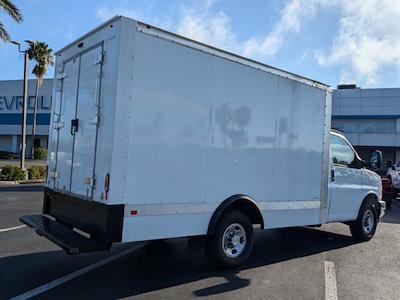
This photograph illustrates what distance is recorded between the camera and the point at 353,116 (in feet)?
187

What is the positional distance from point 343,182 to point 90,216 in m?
5.16

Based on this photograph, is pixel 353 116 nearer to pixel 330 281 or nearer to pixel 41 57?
pixel 41 57

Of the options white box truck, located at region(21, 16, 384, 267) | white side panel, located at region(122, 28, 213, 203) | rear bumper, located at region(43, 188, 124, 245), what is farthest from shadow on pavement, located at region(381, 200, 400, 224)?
rear bumper, located at region(43, 188, 124, 245)

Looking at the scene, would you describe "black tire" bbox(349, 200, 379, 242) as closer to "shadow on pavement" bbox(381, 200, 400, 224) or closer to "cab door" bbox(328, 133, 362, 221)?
"cab door" bbox(328, 133, 362, 221)

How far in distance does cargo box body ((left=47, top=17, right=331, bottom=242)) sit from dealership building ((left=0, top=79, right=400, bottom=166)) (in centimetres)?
5129

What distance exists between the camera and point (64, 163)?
21.4ft

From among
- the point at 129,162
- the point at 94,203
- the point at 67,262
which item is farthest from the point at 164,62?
the point at 67,262

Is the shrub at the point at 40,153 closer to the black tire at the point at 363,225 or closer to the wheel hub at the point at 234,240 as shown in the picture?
the black tire at the point at 363,225

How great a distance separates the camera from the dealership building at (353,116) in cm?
5484

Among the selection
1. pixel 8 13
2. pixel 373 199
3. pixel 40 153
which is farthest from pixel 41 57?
pixel 373 199

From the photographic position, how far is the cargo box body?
539cm

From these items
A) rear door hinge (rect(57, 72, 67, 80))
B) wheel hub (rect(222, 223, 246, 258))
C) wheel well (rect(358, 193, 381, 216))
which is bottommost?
wheel hub (rect(222, 223, 246, 258))

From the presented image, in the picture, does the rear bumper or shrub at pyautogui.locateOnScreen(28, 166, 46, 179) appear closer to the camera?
Answer: the rear bumper

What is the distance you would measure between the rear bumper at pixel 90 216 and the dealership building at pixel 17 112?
2134 inches
